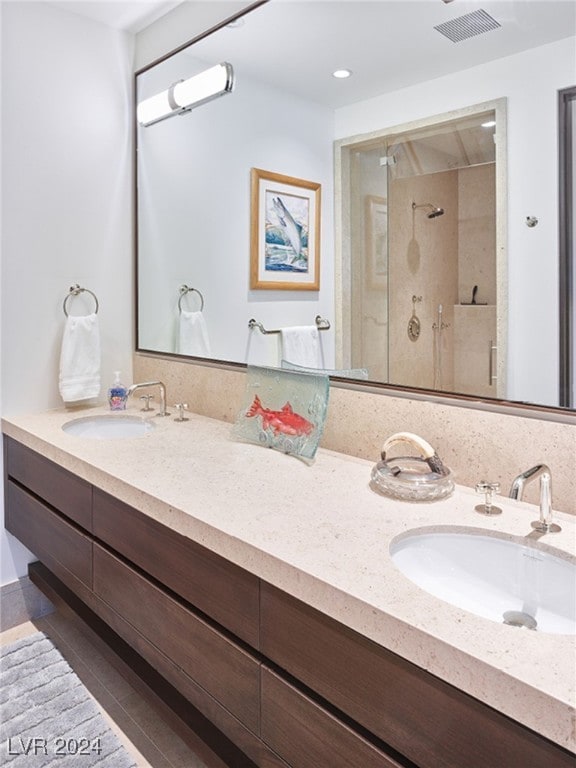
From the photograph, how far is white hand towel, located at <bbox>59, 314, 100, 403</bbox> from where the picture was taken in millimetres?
2217

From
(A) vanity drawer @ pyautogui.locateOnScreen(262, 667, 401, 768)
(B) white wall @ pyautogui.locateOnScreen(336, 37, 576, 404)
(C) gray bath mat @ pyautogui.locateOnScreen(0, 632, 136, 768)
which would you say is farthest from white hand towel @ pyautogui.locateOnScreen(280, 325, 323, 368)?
(C) gray bath mat @ pyautogui.locateOnScreen(0, 632, 136, 768)

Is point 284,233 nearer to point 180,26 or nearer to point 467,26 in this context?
point 467,26

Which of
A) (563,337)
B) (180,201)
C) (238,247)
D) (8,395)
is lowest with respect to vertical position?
(8,395)

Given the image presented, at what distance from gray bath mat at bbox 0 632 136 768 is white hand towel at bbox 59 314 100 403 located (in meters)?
0.95

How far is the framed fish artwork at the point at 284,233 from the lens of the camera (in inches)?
69.6

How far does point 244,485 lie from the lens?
140 cm

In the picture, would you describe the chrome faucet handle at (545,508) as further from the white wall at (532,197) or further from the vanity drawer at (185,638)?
the vanity drawer at (185,638)

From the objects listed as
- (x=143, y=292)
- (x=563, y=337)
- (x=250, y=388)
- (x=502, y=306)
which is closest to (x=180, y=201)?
(x=143, y=292)

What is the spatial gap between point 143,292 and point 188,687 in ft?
5.47

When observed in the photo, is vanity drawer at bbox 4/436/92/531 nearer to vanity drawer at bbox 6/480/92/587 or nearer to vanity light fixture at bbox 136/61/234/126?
Answer: vanity drawer at bbox 6/480/92/587

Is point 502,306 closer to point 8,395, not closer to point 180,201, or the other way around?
point 180,201

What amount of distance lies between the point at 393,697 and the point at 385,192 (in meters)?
1.19

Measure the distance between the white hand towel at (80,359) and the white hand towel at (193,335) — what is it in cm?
35

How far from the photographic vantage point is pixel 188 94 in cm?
213
